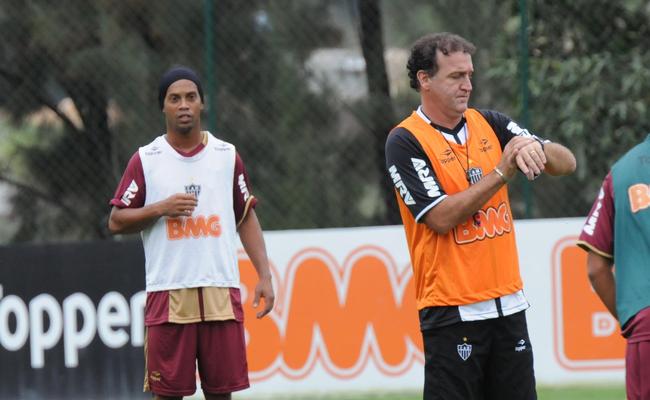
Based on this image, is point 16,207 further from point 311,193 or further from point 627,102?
point 627,102

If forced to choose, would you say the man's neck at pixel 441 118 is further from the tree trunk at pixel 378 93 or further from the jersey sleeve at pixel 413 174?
the tree trunk at pixel 378 93

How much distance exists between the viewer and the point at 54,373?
364 inches

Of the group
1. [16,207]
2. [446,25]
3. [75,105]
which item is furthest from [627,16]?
Answer: [16,207]

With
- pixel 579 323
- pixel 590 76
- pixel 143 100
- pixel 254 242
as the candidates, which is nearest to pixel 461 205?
pixel 254 242

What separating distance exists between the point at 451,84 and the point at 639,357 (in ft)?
4.64

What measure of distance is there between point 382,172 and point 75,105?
292 centimetres

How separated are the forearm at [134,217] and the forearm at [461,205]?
169 centimetres

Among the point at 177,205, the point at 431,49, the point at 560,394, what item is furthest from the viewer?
the point at 560,394

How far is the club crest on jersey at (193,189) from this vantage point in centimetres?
630

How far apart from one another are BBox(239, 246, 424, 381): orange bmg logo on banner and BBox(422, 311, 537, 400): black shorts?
416 centimetres

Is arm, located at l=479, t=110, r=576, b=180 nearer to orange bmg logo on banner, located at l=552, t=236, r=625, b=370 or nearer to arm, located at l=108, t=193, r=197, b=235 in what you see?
arm, located at l=108, t=193, r=197, b=235

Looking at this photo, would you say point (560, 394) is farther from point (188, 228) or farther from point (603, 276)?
point (603, 276)

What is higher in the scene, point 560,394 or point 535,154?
point 535,154

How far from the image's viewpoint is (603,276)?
446 cm
